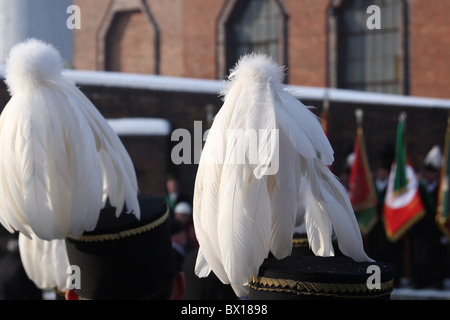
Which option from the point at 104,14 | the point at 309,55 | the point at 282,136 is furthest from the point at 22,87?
the point at 104,14

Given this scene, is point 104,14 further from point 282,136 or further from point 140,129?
point 282,136

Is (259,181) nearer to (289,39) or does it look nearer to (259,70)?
(259,70)

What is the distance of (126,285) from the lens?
A: 3.47 meters

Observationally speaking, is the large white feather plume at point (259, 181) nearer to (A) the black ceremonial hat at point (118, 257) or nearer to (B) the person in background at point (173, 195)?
(A) the black ceremonial hat at point (118, 257)

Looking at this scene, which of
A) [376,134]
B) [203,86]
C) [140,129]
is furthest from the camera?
[376,134]

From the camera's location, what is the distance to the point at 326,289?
8.80 ft

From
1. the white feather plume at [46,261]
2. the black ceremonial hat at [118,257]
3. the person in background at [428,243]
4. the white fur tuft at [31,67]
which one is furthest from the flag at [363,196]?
the white fur tuft at [31,67]

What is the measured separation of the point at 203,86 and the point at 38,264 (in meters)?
11.4

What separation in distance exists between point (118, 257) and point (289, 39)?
64.7 feet

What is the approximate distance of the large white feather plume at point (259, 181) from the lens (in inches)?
108

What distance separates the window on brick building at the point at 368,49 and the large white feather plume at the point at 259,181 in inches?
742

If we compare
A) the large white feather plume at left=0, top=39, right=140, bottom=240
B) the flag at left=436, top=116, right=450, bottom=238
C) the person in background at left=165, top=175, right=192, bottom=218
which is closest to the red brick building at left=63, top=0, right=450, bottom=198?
the person in background at left=165, top=175, right=192, bottom=218

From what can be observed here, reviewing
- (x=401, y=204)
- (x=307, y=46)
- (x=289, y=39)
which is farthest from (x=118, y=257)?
(x=289, y=39)
